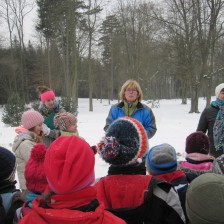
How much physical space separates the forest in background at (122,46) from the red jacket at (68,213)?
67.9 ft

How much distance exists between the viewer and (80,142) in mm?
1783

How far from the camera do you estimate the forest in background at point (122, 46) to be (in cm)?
2602

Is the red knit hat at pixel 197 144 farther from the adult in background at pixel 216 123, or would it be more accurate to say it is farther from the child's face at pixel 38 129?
the child's face at pixel 38 129

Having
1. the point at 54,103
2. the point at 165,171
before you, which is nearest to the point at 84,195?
the point at 165,171

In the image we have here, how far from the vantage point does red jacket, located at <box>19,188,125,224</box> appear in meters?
1.55

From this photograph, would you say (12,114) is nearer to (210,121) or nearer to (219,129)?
(210,121)

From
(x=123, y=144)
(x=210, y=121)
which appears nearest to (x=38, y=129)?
(x=123, y=144)

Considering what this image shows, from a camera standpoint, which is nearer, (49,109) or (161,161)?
(161,161)

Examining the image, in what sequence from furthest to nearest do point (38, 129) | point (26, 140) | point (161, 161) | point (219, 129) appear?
point (219, 129), point (38, 129), point (26, 140), point (161, 161)

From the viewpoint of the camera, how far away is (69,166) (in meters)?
1.66

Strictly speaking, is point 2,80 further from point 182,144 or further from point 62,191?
point 62,191

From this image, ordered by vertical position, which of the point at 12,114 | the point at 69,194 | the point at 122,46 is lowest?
the point at 12,114

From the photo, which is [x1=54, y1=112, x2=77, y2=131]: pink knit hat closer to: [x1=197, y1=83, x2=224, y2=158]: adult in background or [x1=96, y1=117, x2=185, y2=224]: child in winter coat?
[x1=197, y1=83, x2=224, y2=158]: adult in background

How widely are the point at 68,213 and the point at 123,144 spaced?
73 centimetres
